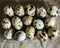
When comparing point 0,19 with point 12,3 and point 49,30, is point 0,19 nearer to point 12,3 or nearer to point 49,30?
point 12,3

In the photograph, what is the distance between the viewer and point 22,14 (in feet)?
2.33

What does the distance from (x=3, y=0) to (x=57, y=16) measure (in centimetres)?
26

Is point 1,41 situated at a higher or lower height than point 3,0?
lower

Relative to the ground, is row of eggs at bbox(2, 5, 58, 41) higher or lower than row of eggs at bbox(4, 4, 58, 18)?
lower

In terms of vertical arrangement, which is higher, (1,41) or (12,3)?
(12,3)

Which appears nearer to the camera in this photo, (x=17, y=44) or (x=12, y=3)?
(x=17, y=44)

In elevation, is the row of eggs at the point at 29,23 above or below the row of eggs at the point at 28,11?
below

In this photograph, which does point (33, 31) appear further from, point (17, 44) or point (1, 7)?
point (1, 7)

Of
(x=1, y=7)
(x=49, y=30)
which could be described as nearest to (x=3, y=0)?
(x=1, y=7)

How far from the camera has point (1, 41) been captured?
70 cm

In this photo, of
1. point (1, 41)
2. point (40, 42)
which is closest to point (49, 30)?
point (40, 42)

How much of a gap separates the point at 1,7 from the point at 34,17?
180 mm

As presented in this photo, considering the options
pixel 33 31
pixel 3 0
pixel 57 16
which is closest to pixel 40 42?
pixel 33 31

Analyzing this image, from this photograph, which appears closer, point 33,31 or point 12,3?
point 33,31
